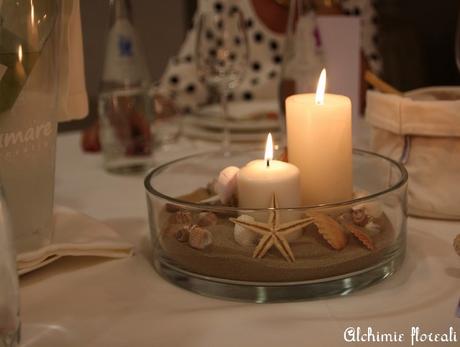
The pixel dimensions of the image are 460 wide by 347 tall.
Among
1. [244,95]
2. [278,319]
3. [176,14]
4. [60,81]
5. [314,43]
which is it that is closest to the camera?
[278,319]

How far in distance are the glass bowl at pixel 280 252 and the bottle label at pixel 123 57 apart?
1.84 ft

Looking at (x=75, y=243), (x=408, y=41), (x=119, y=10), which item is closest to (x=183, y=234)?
(x=75, y=243)

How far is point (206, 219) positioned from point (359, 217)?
13cm

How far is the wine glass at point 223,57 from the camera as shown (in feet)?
3.33

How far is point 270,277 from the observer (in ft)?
1.63

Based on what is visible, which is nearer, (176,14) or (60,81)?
(60,81)

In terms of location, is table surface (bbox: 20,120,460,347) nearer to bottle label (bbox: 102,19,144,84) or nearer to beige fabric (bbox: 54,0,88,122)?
beige fabric (bbox: 54,0,88,122)

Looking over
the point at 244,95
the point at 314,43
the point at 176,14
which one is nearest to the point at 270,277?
the point at 314,43

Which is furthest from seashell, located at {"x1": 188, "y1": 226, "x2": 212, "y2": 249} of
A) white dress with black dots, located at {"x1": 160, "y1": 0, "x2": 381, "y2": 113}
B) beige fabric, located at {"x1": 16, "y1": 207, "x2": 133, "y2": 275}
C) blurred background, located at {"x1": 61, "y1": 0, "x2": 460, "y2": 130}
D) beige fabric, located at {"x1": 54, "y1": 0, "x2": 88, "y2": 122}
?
blurred background, located at {"x1": 61, "y1": 0, "x2": 460, "y2": 130}

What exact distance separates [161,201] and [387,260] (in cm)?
20

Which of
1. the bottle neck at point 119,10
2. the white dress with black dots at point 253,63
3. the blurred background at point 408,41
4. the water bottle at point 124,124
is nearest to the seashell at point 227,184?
the water bottle at point 124,124

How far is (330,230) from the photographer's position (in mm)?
501

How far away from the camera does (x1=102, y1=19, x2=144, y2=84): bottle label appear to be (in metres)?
1.07

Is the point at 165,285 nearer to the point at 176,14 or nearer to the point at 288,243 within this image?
the point at 288,243
